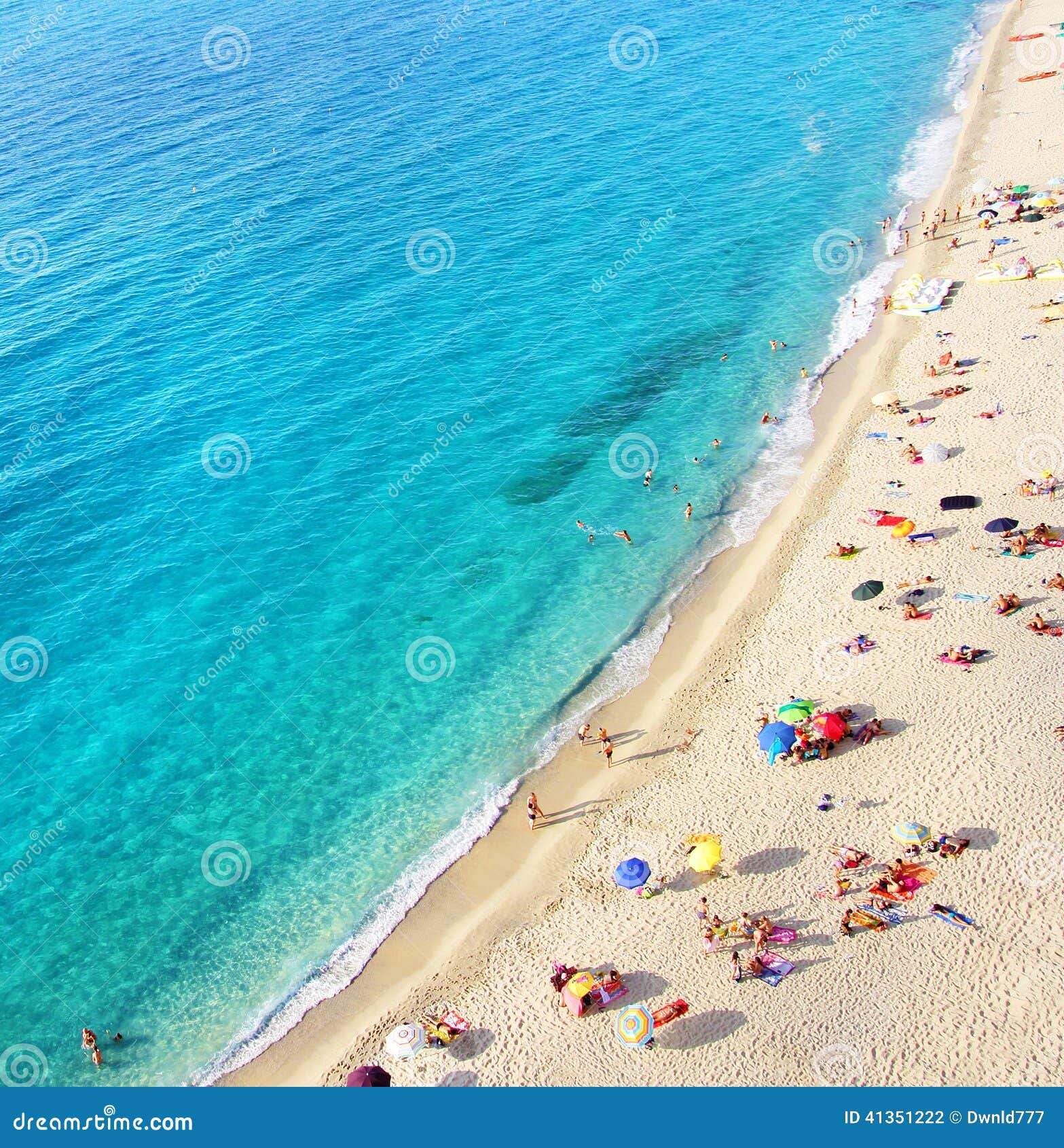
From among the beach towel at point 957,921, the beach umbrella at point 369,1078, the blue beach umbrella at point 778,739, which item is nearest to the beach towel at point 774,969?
the beach towel at point 957,921

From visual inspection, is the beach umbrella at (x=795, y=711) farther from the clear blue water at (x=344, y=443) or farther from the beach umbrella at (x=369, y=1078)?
the beach umbrella at (x=369, y=1078)

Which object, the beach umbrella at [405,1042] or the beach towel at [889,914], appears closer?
the beach umbrella at [405,1042]

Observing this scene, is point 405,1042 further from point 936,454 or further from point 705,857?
point 936,454

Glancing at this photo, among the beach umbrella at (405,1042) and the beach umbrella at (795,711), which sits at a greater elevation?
the beach umbrella at (795,711)

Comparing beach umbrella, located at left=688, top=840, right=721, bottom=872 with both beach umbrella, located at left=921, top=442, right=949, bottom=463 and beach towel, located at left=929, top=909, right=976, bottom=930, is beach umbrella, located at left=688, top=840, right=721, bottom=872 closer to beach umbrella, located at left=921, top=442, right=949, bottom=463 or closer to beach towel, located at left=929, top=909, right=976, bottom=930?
beach towel, located at left=929, top=909, right=976, bottom=930

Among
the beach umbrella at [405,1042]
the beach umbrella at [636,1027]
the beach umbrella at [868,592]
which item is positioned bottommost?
the beach umbrella at [405,1042]

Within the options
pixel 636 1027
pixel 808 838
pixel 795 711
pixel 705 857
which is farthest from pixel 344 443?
pixel 636 1027

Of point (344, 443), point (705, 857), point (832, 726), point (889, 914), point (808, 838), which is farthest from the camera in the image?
point (344, 443)
